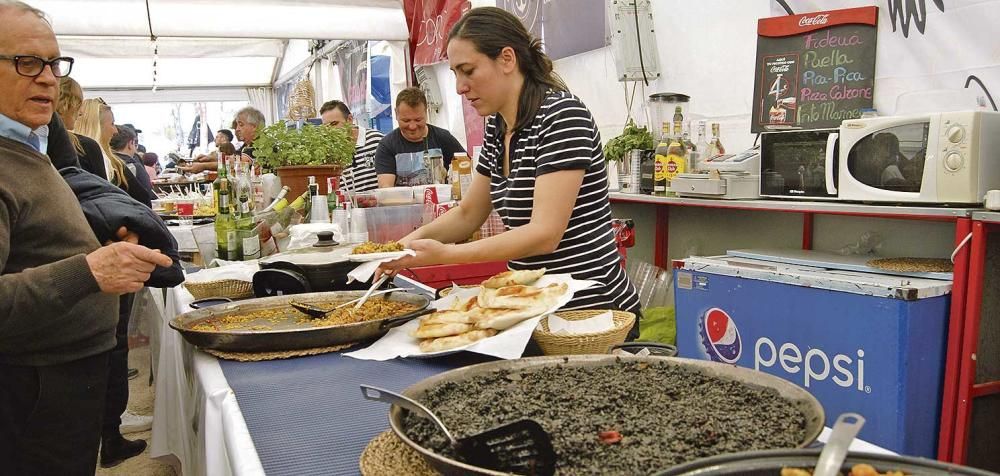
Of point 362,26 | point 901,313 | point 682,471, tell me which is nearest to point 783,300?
point 901,313

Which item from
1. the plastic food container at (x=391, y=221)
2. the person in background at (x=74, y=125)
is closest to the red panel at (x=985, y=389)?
the plastic food container at (x=391, y=221)

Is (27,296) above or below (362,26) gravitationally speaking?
below

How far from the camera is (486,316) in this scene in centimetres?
140

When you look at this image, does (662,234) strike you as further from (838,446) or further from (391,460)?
(838,446)

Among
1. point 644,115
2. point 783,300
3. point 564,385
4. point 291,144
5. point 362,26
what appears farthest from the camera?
point 362,26

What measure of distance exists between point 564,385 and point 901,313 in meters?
1.54

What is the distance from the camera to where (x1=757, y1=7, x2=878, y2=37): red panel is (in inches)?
109

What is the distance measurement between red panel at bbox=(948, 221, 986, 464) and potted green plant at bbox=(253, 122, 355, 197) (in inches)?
96.1

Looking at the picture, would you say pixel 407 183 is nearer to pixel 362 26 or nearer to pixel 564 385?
pixel 362 26

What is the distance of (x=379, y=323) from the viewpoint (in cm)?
151

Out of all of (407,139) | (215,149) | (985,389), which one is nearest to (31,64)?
(985,389)

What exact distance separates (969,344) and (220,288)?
2302mm

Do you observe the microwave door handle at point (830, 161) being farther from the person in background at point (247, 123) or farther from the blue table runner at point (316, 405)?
the person in background at point (247, 123)

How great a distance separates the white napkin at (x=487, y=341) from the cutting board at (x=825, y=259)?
1373mm
